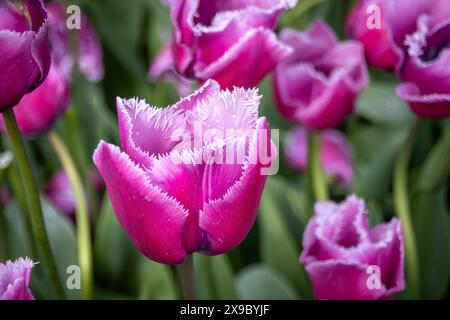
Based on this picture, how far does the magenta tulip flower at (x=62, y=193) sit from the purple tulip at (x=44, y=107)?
0.13 metres

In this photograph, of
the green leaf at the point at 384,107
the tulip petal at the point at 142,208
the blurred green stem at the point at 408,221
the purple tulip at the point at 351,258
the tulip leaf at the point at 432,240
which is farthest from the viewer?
the green leaf at the point at 384,107

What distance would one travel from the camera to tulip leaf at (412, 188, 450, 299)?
61 cm

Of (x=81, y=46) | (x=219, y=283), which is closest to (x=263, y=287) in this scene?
(x=219, y=283)

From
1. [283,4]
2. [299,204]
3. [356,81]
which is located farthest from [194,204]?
[299,204]

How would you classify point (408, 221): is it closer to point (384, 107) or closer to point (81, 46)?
point (384, 107)

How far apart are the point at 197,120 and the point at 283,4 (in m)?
0.10

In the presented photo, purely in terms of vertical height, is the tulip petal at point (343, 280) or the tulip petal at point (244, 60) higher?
the tulip petal at point (244, 60)

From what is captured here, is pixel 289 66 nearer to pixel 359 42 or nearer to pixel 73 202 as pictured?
pixel 359 42

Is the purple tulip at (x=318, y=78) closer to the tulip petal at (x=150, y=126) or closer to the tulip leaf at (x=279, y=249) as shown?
the tulip leaf at (x=279, y=249)

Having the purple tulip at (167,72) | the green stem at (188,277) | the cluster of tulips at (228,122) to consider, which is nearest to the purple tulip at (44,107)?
the cluster of tulips at (228,122)

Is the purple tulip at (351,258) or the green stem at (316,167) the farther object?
the green stem at (316,167)

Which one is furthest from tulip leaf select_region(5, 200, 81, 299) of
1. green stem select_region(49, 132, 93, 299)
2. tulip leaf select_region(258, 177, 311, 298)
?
tulip leaf select_region(258, 177, 311, 298)

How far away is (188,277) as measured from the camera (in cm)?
37

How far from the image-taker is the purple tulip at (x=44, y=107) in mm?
536
